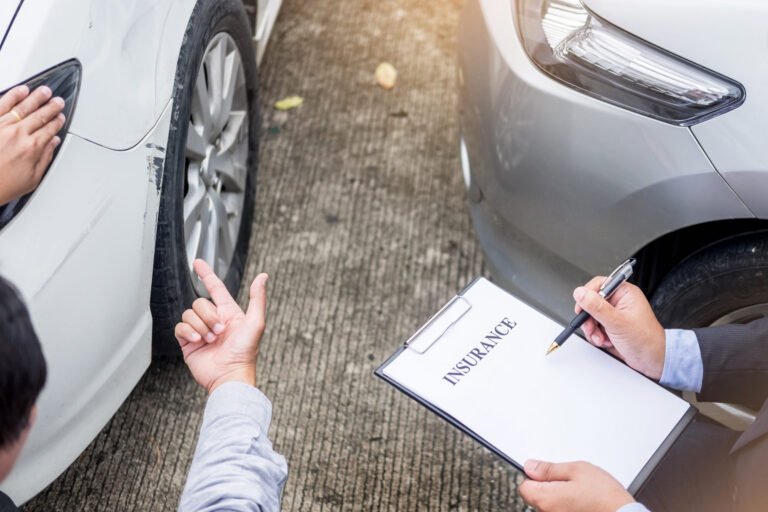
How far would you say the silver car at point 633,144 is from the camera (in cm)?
165

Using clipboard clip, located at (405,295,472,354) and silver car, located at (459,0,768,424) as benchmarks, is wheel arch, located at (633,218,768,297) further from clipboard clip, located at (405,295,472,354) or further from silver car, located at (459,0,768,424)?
clipboard clip, located at (405,295,472,354)

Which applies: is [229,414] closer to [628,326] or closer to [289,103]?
[628,326]

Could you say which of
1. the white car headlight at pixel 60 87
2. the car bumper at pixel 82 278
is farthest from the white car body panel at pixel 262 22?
the white car headlight at pixel 60 87

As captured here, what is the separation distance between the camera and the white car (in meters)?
1.52

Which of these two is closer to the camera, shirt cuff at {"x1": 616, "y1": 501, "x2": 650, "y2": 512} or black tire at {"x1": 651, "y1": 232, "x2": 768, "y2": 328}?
shirt cuff at {"x1": 616, "y1": 501, "x2": 650, "y2": 512}

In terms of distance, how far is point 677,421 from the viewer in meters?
1.50

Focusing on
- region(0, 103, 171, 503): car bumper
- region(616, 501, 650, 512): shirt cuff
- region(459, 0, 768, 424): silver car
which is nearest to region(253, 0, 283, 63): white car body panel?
region(459, 0, 768, 424): silver car

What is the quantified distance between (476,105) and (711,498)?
1079mm

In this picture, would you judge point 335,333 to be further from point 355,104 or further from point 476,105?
point 355,104

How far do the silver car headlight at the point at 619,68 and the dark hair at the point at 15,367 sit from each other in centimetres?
119

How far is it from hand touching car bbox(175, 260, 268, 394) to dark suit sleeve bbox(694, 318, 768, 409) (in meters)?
0.83

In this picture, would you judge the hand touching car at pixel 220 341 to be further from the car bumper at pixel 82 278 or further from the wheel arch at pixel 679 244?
the wheel arch at pixel 679 244

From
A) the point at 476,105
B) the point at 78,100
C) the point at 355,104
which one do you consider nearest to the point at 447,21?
the point at 355,104

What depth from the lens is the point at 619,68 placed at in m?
1.78
